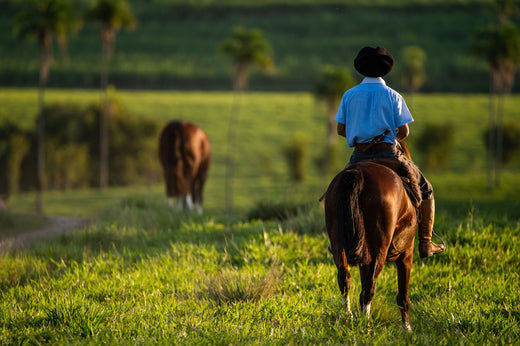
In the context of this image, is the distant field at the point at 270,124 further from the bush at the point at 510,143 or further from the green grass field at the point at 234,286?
the green grass field at the point at 234,286

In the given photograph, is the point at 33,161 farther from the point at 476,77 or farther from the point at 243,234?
the point at 476,77

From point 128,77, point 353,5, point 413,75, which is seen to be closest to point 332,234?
point 413,75

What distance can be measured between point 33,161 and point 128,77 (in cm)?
6247

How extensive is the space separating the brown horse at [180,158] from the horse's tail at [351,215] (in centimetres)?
868

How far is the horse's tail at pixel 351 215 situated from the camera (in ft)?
15.6

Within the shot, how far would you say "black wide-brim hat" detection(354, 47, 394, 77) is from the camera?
5.49 m

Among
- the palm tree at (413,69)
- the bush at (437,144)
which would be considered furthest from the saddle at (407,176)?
the palm tree at (413,69)

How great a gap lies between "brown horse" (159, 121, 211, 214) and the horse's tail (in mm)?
8679

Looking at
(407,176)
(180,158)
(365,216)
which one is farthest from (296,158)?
(365,216)

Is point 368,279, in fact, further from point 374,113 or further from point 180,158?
point 180,158

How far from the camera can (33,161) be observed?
5922 centimetres

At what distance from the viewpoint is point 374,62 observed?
5.50 m

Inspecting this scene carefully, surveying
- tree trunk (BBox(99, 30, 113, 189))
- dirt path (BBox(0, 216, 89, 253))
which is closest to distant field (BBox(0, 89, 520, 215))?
tree trunk (BBox(99, 30, 113, 189))

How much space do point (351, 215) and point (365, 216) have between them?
21 cm
